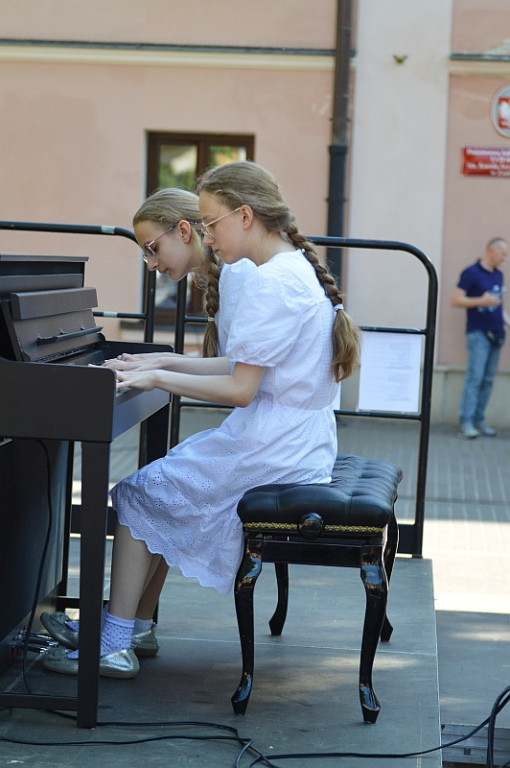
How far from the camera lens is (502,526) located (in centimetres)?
659

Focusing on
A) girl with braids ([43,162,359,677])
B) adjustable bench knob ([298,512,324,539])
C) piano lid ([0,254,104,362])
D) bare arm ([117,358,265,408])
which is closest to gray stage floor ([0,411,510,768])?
girl with braids ([43,162,359,677])

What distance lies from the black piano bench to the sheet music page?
208cm

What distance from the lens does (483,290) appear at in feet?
32.9

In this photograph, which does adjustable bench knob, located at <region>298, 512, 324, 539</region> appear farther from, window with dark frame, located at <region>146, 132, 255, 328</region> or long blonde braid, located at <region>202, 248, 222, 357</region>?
window with dark frame, located at <region>146, 132, 255, 328</region>

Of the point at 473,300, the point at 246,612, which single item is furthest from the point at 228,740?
the point at 473,300

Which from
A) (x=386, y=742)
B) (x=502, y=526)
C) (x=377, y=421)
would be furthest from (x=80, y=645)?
(x=377, y=421)

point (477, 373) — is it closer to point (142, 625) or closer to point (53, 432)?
point (142, 625)

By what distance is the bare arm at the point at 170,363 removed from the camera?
2.99 m

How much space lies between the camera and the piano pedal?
323cm

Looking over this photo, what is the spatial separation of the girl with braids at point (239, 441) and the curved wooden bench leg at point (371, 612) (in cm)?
30

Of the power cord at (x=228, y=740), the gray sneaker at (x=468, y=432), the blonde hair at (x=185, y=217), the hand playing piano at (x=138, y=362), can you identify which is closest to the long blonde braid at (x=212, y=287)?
the blonde hair at (x=185, y=217)

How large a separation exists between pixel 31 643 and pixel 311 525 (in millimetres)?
995

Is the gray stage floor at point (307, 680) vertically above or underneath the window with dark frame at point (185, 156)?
underneath

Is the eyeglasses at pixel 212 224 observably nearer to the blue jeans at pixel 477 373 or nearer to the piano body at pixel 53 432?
the piano body at pixel 53 432
